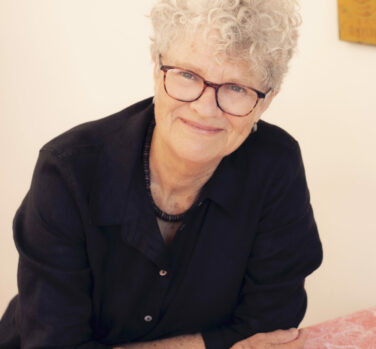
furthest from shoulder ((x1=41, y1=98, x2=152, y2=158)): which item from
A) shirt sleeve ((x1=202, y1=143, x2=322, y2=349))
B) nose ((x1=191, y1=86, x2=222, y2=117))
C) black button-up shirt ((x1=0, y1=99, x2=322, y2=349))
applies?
shirt sleeve ((x1=202, y1=143, x2=322, y2=349))

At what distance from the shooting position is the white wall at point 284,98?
1.84 metres

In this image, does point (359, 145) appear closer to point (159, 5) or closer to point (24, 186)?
point (159, 5)

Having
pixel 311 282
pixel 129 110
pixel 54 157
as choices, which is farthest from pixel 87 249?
pixel 311 282

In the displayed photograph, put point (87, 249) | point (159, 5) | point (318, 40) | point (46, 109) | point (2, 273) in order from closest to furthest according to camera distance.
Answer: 1. point (159, 5)
2. point (87, 249)
3. point (318, 40)
4. point (46, 109)
5. point (2, 273)

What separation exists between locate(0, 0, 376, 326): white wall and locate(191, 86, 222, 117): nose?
79 centimetres

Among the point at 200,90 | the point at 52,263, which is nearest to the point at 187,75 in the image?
the point at 200,90

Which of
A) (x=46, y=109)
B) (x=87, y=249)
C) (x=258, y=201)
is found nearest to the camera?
(x=87, y=249)

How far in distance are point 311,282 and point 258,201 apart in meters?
0.88

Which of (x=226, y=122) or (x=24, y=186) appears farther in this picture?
Result: (x=24, y=186)

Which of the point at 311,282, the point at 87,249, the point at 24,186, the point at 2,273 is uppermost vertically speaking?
the point at 87,249

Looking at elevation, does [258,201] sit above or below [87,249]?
above

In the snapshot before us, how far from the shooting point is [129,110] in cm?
143

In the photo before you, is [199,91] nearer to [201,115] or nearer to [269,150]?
[201,115]

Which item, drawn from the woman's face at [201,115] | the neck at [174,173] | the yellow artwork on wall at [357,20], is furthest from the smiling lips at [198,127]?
the yellow artwork on wall at [357,20]
